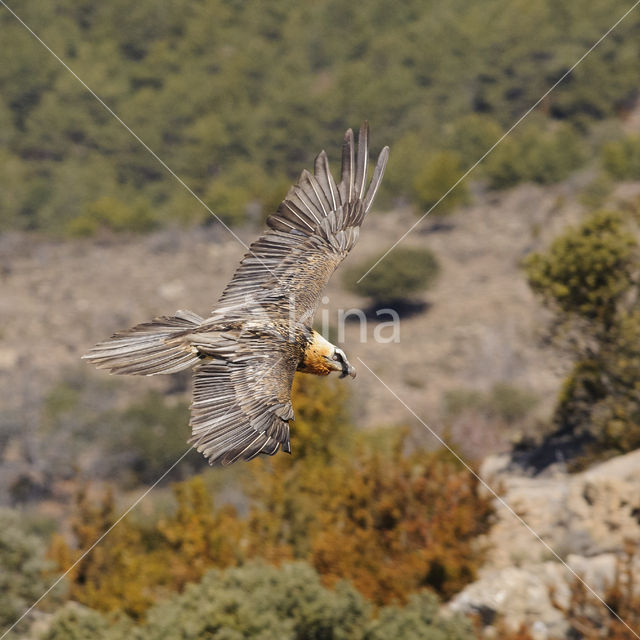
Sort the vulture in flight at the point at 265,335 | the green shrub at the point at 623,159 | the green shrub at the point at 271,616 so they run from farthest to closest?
the green shrub at the point at 623,159
the green shrub at the point at 271,616
the vulture in flight at the point at 265,335

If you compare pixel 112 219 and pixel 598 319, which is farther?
pixel 112 219

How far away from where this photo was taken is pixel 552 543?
15.4 m

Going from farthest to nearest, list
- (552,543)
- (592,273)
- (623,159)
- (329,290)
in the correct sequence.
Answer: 1. (623,159)
2. (329,290)
3. (592,273)
4. (552,543)

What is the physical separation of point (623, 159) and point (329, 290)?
59.0 ft

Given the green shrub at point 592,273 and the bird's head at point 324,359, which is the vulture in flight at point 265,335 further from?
the green shrub at point 592,273

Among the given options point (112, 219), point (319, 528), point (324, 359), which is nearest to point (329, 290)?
point (112, 219)

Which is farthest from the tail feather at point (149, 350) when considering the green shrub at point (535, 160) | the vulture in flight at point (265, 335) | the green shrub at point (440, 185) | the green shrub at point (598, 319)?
the green shrub at point (535, 160)

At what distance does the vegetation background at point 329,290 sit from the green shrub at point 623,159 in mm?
181

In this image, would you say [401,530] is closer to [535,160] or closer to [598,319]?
[598,319]

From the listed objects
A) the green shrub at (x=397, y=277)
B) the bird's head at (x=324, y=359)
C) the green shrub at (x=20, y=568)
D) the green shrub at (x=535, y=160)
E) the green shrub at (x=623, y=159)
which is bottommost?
the bird's head at (x=324, y=359)

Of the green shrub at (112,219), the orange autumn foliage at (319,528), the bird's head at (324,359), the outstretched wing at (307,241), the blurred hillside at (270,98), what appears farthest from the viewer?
the blurred hillside at (270,98)

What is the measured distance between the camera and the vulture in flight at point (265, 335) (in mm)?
7910

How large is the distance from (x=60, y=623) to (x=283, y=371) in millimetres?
6112

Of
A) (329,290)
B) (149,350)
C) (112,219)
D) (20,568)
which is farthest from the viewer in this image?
(112,219)
